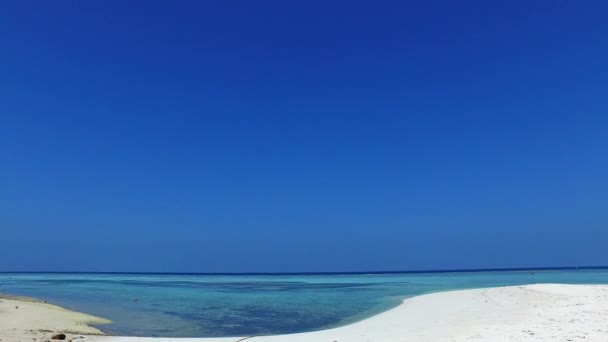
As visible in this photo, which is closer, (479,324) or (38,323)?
(479,324)

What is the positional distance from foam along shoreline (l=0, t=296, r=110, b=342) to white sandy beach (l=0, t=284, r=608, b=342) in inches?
3.2

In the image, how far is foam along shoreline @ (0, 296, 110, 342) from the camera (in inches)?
561

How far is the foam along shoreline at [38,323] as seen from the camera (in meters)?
14.3

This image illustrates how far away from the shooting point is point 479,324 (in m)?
14.7

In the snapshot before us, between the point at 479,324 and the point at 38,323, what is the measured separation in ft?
54.5

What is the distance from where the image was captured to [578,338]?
431 inches

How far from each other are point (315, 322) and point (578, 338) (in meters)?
10.7

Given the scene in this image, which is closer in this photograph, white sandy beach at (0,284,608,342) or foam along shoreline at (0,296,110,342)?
white sandy beach at (0,284,608,342)

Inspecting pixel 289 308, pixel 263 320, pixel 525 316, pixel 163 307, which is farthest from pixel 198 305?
pixel 525 316

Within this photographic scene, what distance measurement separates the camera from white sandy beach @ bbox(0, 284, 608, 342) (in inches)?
476

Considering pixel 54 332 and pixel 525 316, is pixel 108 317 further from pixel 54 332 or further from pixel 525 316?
pixel 525 316

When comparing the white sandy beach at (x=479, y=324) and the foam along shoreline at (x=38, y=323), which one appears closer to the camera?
the white sandy beach at (x=479, y=324)

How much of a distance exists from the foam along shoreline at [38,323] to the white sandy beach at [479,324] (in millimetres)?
81

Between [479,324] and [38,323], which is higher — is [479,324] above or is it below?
above
